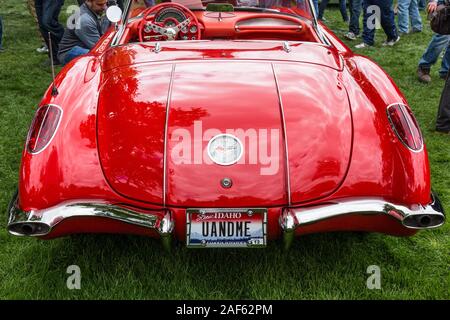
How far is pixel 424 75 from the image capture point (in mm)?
6113

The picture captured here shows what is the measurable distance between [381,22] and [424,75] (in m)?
1.83

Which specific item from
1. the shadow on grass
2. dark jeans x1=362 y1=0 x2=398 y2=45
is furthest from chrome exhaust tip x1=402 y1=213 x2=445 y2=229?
dark jeans x1=362 y1=0 x2=398 y2=45

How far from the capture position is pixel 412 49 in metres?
7.61

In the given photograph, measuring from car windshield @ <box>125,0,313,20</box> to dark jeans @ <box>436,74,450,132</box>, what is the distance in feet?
4.89

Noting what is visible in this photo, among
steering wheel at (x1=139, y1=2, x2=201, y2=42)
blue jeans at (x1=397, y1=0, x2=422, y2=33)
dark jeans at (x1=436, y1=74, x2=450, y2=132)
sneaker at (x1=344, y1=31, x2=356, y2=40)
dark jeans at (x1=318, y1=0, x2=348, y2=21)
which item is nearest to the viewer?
steering wheel at (x1=139, y1=2, x2=201, y2=42)

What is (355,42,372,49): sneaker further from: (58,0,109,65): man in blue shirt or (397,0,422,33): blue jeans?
(58,0,109,65): man in blue shirt

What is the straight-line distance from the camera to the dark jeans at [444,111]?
→ 14.8 feet

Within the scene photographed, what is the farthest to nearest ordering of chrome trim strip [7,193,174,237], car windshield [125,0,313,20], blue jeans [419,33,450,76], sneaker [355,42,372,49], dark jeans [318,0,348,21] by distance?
dark jeans [318,0,348,21] < sneaker [355,42,372,49] < blue jeans [419,33,450,76] < car windshield [125,0,313,20] < chrome trim strip [7,193,174,237]

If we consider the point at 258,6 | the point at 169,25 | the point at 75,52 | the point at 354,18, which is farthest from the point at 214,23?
the point at 354,18

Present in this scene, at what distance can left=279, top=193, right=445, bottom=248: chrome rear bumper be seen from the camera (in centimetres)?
228

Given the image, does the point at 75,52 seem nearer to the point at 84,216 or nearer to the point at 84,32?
the point at 84,32

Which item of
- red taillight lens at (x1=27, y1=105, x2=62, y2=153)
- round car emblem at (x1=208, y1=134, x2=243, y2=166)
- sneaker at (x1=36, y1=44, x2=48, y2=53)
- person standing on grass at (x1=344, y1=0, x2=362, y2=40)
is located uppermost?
round car emblem at (x1=208, y1=134, x2=243, y2=166)

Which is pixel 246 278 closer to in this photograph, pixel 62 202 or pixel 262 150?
pixel 262 150

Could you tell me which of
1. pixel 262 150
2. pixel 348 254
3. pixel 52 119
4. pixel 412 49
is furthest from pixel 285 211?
pixel 412 49
